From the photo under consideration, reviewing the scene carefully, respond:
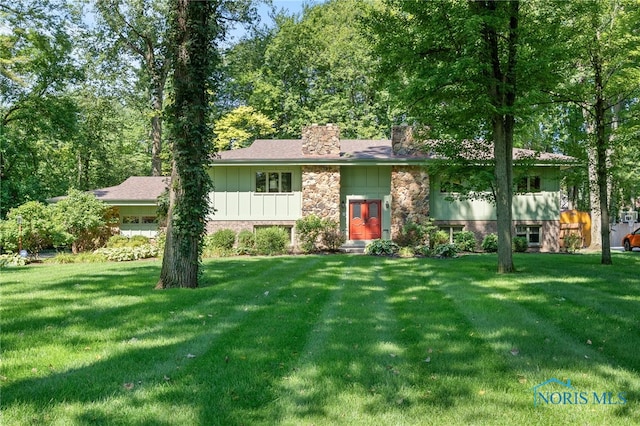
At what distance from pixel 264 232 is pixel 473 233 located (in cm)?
914

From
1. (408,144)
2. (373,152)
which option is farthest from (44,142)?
(408,144)

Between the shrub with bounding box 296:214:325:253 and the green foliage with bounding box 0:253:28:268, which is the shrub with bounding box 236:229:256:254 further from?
the green foliage with bounding box 0:253:28:268

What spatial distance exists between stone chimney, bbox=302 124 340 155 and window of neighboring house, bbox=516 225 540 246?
9.14m

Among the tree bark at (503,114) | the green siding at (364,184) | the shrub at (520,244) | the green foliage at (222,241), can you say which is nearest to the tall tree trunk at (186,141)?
the tree bark at (503,114)

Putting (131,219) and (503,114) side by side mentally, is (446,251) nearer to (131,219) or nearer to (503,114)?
(503,114)

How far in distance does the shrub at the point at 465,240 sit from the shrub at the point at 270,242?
24.1ft

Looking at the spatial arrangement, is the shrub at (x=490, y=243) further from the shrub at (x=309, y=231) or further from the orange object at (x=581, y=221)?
the shrub at (x=309, y=231)

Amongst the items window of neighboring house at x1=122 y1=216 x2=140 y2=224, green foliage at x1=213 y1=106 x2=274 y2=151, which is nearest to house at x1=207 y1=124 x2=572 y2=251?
window of neighboring house at x1=122 y1=216 x2=140 y2=224

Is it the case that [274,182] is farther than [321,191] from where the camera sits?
Yes

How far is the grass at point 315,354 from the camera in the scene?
313 centimetres

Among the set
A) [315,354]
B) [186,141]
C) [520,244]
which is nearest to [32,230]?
[186,141]

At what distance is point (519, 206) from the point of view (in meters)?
20.0

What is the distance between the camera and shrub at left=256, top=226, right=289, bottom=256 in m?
17.2

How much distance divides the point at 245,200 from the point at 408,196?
7.35 meters
